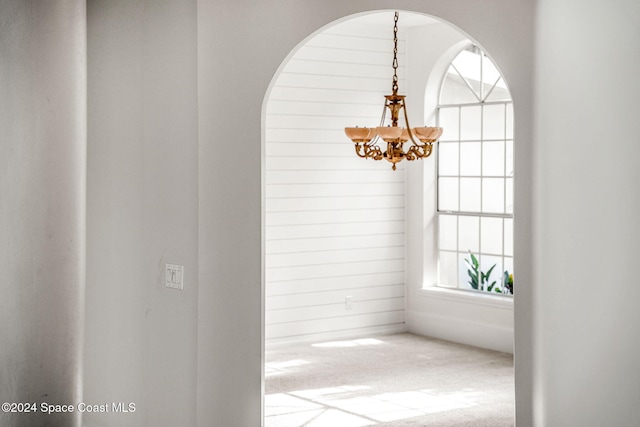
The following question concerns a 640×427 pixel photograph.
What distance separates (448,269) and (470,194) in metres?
0.76

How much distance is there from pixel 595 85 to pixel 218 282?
1949 millimetres

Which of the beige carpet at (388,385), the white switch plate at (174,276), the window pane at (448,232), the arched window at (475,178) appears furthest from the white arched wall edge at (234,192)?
the window pane at (448,232)

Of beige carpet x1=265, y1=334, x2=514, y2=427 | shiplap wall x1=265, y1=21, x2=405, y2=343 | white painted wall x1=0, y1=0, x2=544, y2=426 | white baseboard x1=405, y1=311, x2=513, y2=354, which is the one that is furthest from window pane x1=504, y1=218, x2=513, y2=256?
white painted wall x1=0, y1=0, x2=544, y2=426

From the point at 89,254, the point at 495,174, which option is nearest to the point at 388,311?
the point at 495,174

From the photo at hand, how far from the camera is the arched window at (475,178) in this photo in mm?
7238

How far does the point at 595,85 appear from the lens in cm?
251

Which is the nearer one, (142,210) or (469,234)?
(142,210)

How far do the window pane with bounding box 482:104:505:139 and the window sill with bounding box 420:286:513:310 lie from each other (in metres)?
1.44

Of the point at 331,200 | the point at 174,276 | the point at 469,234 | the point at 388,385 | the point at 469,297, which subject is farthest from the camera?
the point at 469,234

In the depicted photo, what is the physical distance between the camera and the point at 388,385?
19.1ft

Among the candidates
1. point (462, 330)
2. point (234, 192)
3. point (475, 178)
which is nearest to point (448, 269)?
point (462, 330)

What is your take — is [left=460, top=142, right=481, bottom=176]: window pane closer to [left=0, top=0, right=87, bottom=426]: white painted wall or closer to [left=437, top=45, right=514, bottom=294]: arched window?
[left=437, top=45, right=514, bottom=294]: arched window

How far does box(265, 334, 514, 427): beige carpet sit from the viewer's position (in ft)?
16.5

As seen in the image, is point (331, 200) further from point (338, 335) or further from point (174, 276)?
point (174, 276)
